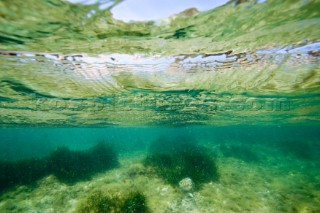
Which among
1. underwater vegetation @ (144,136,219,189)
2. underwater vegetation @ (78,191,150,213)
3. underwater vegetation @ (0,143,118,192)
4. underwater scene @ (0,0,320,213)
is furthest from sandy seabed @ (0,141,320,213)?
underwater vegetation @ (0,143,118,192)

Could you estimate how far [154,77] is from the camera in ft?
37.1

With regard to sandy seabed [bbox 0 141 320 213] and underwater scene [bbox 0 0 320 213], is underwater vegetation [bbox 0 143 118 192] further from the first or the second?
sandy seabed [bbox 0 141 320 213]

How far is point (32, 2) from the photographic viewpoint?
5324 millimetres

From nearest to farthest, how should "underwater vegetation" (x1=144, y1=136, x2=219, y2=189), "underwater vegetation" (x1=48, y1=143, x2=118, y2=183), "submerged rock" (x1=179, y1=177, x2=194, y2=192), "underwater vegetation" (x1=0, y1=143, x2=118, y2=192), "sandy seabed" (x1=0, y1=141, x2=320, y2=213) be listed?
"sandy seabed" (x1=0, y1=141, x2=320, y2=213)
"submerged rock" (x1=179, y1=177, x2=194, y2=192)
"underwater vegetation" (x1=144, y1=136, x2=219, y2=189)
"underwater vegetation" (x1=0, y1=143, x2=118, y2=192)
"underwater vegetation" (x1=48, y1=143, x2=118, y2=183)

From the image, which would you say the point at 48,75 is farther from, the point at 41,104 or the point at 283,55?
the point at 283,55

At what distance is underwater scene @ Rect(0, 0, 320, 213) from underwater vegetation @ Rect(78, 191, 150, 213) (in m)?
0.06

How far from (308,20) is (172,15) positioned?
4.63 m

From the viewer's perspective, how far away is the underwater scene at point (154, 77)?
6.08m

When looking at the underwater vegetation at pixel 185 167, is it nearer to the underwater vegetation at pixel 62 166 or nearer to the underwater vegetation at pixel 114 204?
the underwater vegetation at pixel 114 204

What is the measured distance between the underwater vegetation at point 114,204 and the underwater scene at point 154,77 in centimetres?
6

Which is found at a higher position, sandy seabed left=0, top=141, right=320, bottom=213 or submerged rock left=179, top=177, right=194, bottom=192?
submerged rock left=179, top=177, right=194, bottom=192

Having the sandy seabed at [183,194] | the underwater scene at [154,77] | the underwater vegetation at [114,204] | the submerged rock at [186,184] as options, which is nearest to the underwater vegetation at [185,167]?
the underwater scene at [154,77]

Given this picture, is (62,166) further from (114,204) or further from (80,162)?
(114,204)

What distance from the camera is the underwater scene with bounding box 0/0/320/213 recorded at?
20.0 ft
